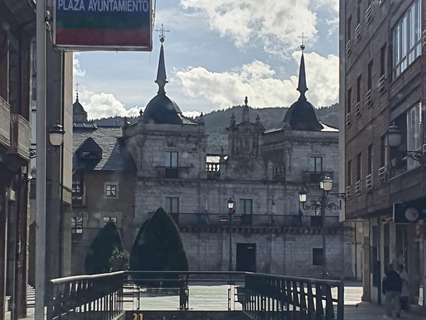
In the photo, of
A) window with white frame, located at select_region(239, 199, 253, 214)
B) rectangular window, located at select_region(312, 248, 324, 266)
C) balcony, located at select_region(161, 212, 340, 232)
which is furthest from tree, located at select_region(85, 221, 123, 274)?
rectangular window, located at select_region(312, 248, 324, 266)

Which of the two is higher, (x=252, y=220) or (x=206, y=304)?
(x=252, y=220)

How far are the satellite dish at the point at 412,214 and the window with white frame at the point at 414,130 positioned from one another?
1.30 meters

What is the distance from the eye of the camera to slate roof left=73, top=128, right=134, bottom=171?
77.1 metres

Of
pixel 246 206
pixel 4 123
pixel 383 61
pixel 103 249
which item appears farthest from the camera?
pixel 246 206

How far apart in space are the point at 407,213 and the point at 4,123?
11.5 metres

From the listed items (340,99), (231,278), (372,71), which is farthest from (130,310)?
(340,99)

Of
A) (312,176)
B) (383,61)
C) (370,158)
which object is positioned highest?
(383,61)

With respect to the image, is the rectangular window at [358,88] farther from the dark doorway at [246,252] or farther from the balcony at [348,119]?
the dark doorway at [246,252]

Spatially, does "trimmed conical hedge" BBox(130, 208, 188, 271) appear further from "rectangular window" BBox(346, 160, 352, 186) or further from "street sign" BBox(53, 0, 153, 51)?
"street sign" BBox(53, 0, 153, 51)

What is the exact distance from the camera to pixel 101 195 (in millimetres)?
76312

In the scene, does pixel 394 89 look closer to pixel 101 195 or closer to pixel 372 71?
pixel 372 71

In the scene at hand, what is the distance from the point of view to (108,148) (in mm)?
80125

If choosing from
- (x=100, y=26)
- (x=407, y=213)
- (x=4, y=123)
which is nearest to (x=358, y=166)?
(x=407, y=213)

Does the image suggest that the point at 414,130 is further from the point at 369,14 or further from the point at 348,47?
the point at 348,47
